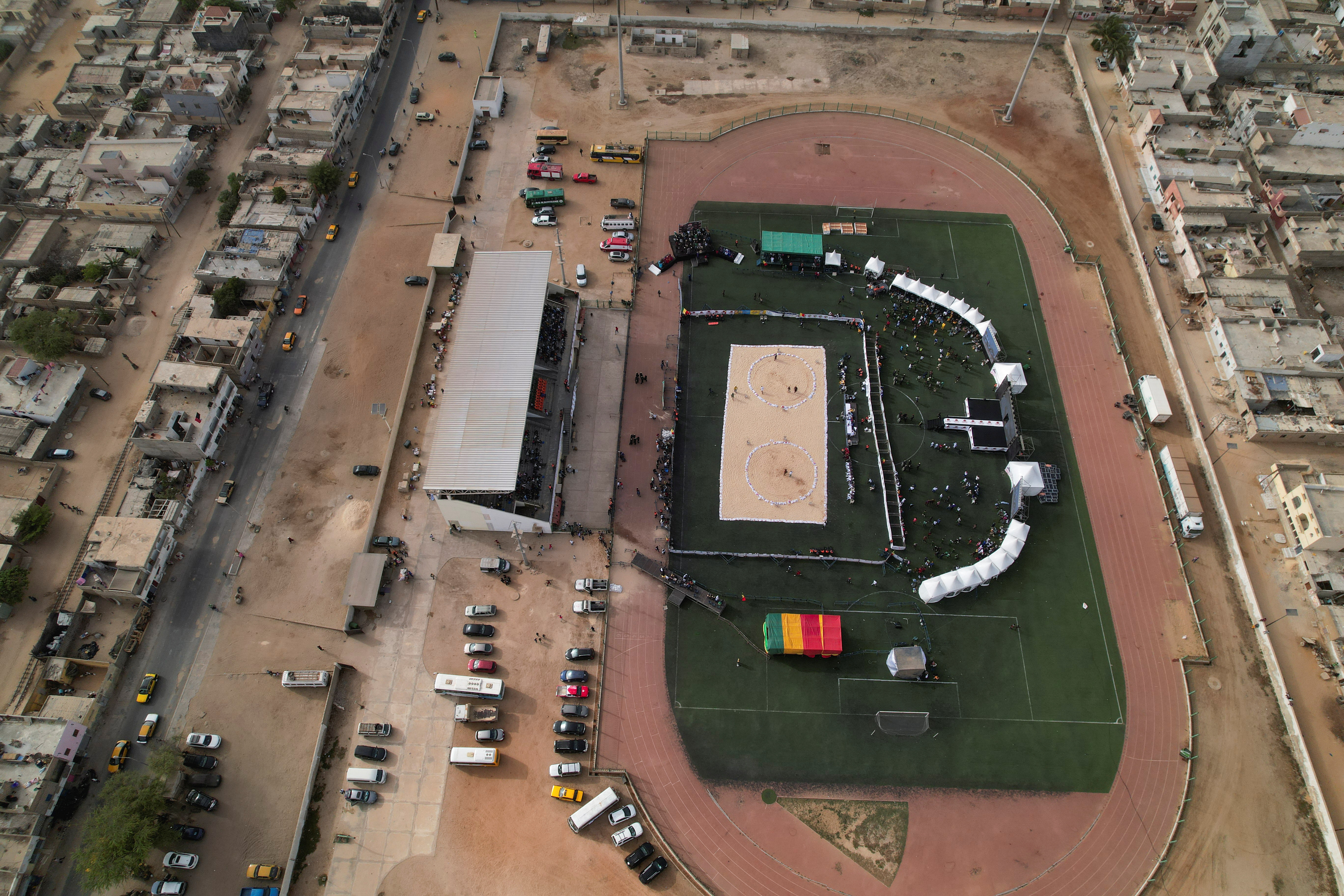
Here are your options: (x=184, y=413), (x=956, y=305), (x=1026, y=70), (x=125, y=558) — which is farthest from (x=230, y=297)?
(x=1026, y=70)

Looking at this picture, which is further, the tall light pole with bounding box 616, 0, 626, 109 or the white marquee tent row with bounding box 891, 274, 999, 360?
the tall light pole with bounding box 616, 0, 626, 109

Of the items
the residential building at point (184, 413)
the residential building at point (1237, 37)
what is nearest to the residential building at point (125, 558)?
the residential building at point (184, 413)

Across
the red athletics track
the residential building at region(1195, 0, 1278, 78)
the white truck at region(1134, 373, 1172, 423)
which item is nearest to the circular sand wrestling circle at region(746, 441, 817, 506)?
the red athletics track

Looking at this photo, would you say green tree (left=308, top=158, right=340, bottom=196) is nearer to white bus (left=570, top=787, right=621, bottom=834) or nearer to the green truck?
the green truck

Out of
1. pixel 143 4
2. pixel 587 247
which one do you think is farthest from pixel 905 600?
pixel 143 4

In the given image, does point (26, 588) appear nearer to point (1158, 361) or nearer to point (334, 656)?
point (334, 656)

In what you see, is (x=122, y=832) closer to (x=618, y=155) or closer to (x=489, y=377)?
(x=489, y=377)
